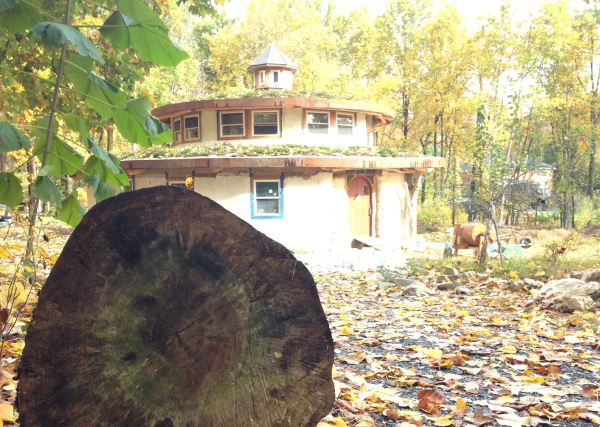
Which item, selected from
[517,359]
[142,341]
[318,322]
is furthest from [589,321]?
[142,341]

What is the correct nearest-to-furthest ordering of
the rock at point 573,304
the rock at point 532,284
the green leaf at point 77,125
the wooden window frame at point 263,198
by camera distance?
the green leaf at point 77,125, the rock at point 573,304, the rock at point 532,284, the wooden window frame at point 263,198

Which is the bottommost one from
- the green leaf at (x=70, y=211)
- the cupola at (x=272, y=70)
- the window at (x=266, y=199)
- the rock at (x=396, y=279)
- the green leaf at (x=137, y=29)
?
the rock at (x=396, y=279)

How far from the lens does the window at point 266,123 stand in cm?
1977

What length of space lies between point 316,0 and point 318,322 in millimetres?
50144

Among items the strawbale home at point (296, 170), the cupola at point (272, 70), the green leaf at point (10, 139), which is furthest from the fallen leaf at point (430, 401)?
the cupola at point (272, 70)

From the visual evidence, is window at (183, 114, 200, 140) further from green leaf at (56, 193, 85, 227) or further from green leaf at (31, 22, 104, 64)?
green leaf at (31, 22, 104, 64)

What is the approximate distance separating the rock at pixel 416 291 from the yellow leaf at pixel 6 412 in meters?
6.23

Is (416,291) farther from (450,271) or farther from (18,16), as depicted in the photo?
(18,16)

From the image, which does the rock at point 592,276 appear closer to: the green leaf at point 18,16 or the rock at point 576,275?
the rock at point 576,275

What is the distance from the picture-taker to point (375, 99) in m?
31.8

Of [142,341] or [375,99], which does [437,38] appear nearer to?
[375,99]

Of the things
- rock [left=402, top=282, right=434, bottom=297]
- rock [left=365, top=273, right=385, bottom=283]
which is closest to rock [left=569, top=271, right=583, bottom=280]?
rock [left=402, top=282, right=434, bottom=297]

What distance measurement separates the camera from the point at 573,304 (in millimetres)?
6469

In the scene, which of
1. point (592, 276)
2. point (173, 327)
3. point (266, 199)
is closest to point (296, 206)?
point (266, 199)
